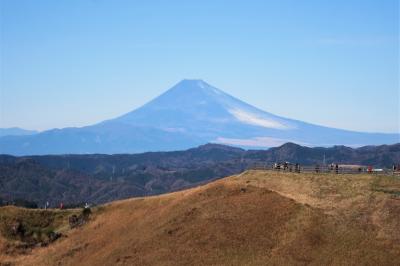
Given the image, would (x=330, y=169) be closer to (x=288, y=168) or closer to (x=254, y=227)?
(x=288, y=168)

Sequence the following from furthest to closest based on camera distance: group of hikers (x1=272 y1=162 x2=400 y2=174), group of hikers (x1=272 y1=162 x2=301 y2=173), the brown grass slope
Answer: group of hikers (x1=272 y1=162 x2=301 y2=173) → group of hikers (x1=272 y1=162 x2=400 y2=174) → the brown grass slope

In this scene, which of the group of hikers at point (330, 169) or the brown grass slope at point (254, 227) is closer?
the brown grass slope at point (254, 227)

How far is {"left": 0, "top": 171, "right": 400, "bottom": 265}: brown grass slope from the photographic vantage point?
49.8m

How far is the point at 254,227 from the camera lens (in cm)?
5575

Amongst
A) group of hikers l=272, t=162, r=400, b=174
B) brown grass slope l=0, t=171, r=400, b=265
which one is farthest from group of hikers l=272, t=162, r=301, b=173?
brown grass slope l=0, t=171, r=400, b=265

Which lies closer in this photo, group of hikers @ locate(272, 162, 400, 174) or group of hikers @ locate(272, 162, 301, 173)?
group of hikers @ locate(272, 162, 400, 174)

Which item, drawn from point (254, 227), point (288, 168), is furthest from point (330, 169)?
point (254, 227)

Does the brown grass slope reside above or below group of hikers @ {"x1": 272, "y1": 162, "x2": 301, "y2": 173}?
below

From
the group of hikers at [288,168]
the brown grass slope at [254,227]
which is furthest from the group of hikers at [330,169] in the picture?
the brown grass slope at [254,227]

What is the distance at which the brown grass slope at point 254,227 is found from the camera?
163 ft

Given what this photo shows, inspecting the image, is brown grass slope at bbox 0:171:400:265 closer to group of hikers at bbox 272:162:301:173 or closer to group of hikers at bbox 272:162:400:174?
group of hikers at bbox 272:162:301:173

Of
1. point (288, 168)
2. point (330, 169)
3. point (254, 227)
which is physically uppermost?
point (330, 169)

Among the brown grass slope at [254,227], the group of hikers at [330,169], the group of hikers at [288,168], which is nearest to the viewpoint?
the brown grass slope at [254,227]

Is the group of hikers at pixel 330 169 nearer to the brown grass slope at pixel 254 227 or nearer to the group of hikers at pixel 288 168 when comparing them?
the group of hikers at pixel 288 168
